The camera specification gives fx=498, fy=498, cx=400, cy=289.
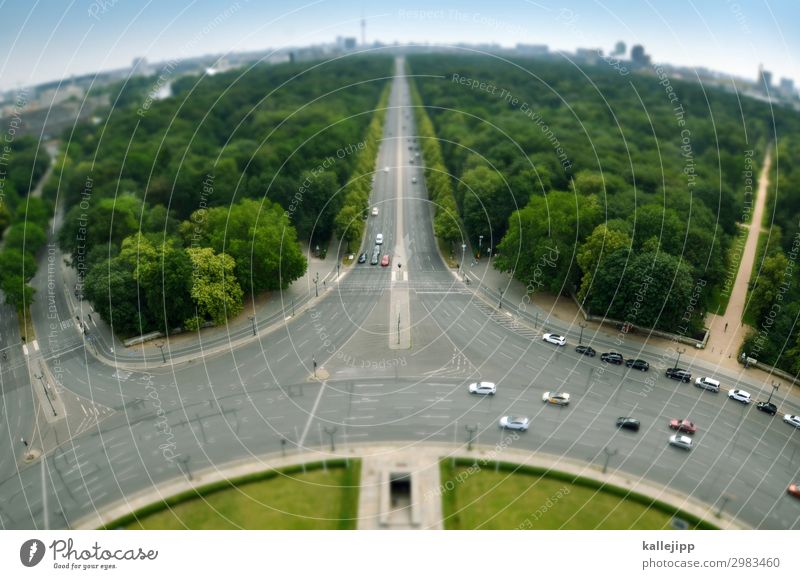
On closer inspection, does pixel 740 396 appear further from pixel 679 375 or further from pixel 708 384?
pixel 679 375

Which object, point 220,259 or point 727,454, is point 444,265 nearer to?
point 220,259

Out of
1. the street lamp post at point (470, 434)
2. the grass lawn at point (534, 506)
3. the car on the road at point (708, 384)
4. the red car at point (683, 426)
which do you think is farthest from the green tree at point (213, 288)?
the car on the road at point (708, 384)

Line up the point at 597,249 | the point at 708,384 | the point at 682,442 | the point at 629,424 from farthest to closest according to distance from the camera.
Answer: the point at 597,249, the point at 708,384, the point at 629,424, the point at 682,442

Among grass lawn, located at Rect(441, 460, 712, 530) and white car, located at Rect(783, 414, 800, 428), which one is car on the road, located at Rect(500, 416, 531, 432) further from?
white car, located at Rect(783, 414, 800, 428)

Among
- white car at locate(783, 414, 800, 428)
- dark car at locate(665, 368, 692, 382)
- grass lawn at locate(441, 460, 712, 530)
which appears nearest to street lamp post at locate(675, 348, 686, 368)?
dark car at locate(665, 368, 692, 382)

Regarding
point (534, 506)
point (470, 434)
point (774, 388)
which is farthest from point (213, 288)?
point (774, 388)

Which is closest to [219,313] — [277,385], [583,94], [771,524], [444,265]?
[277,385]
